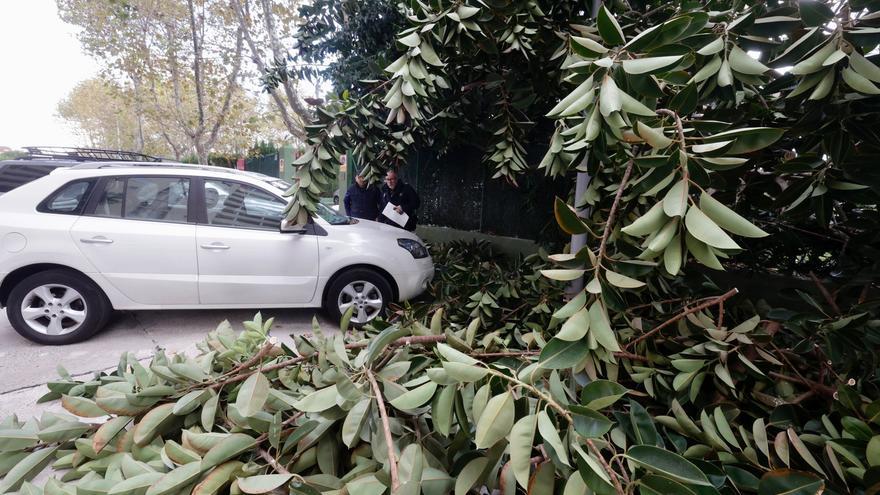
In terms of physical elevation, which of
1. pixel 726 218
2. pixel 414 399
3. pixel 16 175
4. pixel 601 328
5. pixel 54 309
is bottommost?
pixel 54 309

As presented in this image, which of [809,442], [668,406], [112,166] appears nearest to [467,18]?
[668,406]

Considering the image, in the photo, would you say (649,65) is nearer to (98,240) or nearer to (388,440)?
(388,440)

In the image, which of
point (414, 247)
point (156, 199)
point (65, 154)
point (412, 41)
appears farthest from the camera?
point (65, 154)

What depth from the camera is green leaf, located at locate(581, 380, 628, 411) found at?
81 cm

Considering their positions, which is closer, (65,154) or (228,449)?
(228,449)

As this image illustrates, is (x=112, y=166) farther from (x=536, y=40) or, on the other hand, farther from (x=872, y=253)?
(x=872, y=253)

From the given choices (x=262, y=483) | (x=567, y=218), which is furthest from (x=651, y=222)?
(x=262, y=483)

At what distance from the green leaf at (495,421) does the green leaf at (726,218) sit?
0.54 m

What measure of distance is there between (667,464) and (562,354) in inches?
9.9

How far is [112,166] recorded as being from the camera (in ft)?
13.8

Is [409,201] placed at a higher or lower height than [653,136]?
lower

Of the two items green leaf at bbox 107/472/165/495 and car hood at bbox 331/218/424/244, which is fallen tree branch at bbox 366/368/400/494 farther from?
car hood at bbox 331/218/424/244

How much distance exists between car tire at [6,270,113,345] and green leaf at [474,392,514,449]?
15.2 ft

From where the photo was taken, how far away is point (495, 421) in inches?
30.4
